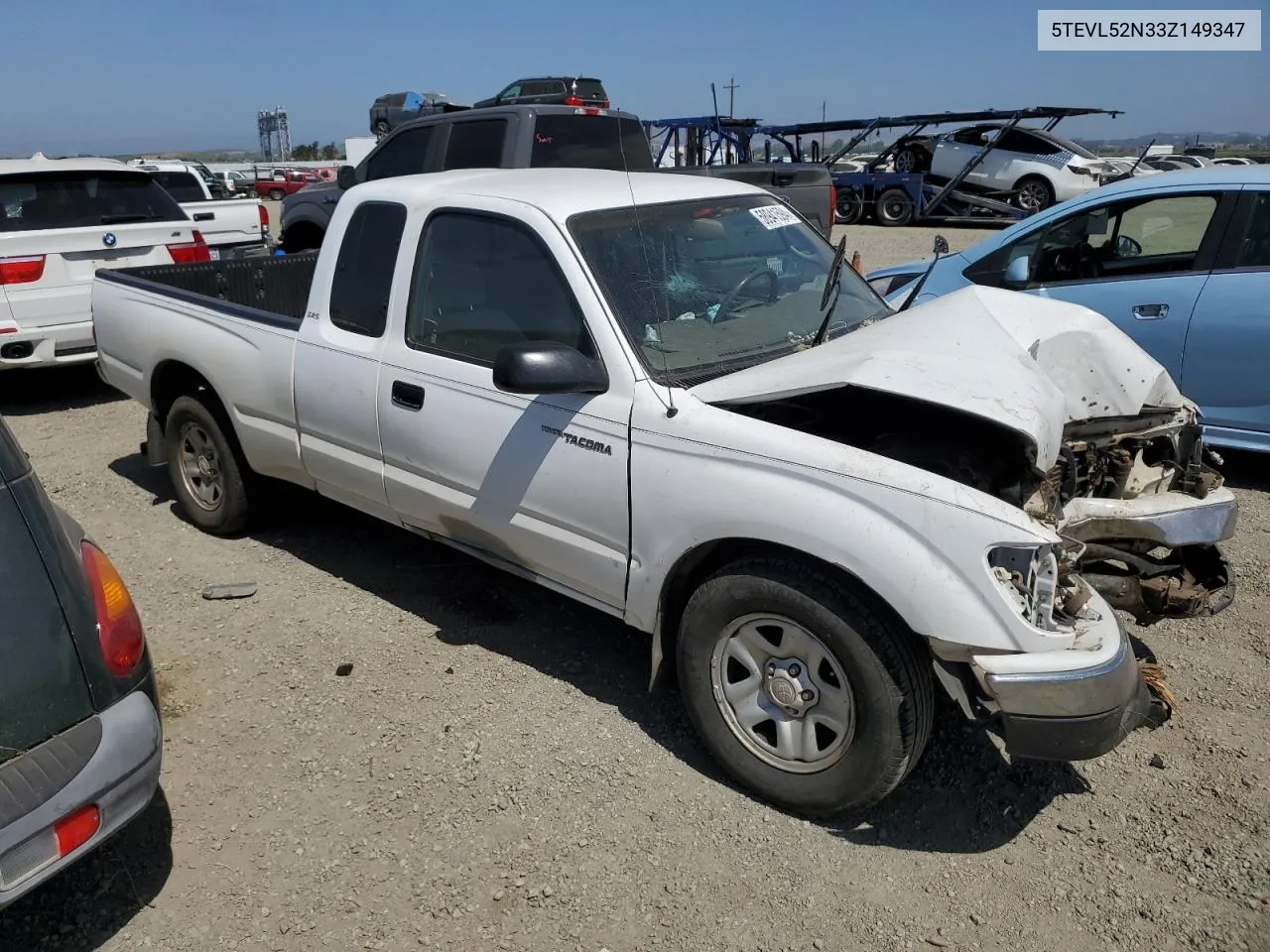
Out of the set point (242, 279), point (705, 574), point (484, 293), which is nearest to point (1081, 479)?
point (705, 574)

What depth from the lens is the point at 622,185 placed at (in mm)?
4039

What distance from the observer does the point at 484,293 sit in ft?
12.5

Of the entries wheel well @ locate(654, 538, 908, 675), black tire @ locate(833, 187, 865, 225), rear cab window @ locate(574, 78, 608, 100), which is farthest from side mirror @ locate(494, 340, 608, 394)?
black tire @ locate(833, 187, 865, 225)

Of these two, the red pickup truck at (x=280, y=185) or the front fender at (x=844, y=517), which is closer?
the front fender at (x=844, y=517)

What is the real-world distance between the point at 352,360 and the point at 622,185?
1.31 meters

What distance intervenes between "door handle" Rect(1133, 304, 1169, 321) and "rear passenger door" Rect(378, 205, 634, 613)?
3823mm

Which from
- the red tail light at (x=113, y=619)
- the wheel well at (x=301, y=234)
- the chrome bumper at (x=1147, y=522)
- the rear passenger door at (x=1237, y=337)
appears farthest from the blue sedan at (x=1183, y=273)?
the wheel well at (x=301, y=234)

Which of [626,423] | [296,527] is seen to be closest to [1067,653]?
[626,423]

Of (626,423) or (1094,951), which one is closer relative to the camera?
(1094,951)

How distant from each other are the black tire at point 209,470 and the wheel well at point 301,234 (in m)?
6.28

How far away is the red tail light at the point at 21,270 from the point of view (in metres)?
7.30

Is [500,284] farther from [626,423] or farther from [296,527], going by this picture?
[296,527]

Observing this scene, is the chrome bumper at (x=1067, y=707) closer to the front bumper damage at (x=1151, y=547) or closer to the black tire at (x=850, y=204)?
the front bumper damage at (x=1151, y=547)

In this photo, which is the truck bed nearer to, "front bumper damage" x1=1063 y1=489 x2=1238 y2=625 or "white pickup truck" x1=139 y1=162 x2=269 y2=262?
"white pickup truck" x1=139 y1=162 x2=269 y2=262
